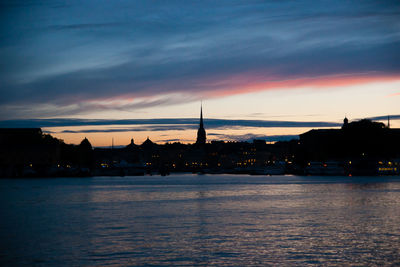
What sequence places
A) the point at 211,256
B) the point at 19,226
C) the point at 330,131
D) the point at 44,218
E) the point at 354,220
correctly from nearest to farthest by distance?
the point at 211,256 → the point at 19,226 → the point at 354,220 → the point at 44,218 → the point at 330,131

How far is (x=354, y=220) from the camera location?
29.1 meters

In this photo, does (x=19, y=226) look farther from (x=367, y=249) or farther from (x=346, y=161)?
(x=346, y=161)

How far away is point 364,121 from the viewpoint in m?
121

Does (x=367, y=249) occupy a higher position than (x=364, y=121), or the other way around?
(x=364, y=121)

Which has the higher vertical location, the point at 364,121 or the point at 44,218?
the point at 364,121

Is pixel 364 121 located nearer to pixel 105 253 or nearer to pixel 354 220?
pixel 354 220

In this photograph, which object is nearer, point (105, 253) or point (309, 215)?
point (105, 253)

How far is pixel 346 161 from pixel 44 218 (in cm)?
11583

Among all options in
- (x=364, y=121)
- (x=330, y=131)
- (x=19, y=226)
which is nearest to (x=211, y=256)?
(x=19, y=226)

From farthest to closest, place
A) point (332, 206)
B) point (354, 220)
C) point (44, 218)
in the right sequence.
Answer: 1. point (332, 206)
2. point (44, 218)
3. point (354, 220)

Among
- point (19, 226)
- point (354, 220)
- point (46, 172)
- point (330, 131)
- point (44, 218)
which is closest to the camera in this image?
point (19, 226)

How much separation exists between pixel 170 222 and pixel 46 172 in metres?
108

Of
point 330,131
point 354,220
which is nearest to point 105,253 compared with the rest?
point 354,220

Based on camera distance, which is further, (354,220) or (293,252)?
(354,220)
